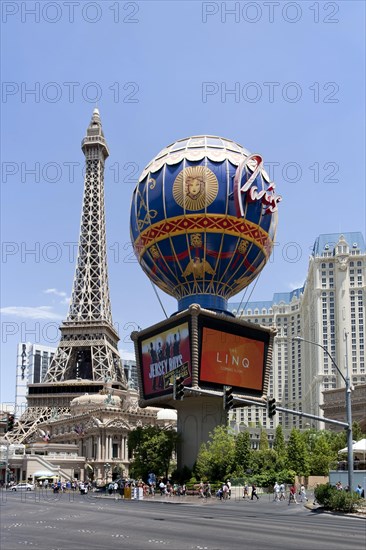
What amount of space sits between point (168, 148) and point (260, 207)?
953cm

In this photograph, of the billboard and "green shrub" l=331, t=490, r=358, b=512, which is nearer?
"green shrub" l=331, t=490, r=358, b=512

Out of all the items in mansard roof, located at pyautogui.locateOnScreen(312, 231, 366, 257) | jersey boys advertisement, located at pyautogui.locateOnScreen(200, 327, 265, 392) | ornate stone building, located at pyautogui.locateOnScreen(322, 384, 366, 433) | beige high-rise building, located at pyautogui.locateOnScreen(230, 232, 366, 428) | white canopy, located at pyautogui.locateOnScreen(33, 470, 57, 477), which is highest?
mansard roof, located at pyautogui.locateOnScreen(312, 231, 366, 257)

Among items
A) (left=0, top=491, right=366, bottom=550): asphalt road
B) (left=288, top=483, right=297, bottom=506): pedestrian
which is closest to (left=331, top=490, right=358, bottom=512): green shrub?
(left=0, top=491, right=366, bottom=550): asphalt road

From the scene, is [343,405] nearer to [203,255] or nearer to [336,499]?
[203,255]

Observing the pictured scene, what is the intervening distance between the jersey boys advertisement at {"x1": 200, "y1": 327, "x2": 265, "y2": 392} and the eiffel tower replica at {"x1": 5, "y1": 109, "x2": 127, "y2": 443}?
60.8 metres

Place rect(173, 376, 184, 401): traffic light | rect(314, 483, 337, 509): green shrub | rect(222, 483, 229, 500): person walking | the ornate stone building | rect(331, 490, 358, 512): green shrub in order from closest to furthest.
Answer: rect(173, 376, 184, 401): traffic light, rect(331, 490, 358, 512): green shrub, rect(314, 483, 337, 509): green shrub, rect(222, 483, 229, 500): person walking, the ornate stone building

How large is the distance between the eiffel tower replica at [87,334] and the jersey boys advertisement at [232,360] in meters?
60.8

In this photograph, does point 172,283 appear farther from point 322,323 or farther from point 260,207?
point 322,323

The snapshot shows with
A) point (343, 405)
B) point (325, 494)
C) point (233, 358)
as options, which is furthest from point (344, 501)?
point (343, 405)

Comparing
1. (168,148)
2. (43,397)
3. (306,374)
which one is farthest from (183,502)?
(306,374)

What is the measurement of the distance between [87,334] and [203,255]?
79.0 meters

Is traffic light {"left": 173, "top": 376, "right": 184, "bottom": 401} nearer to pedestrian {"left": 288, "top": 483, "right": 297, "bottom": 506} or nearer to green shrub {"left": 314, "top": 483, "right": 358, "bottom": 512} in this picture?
green shrub {"left": 314, "top": 483, "right": 358, "bottom": 512}

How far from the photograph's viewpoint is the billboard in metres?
57.5

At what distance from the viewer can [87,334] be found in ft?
438
